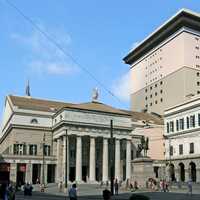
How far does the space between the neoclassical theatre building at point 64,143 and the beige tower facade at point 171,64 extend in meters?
33.2

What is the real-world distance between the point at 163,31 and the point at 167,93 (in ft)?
68.4

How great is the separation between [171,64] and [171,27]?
39.4 ft

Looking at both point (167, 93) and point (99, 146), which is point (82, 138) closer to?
point (99, 146)

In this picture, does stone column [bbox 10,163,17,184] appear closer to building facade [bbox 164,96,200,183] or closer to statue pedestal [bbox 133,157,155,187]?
building facade [bbox 164,96,200,183]

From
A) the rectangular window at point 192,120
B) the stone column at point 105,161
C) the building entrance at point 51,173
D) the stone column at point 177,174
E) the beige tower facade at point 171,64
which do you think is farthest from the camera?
the beige tower facade at point 171,64

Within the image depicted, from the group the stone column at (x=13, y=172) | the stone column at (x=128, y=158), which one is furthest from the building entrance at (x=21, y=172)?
the stone column at (x=128, y=158)

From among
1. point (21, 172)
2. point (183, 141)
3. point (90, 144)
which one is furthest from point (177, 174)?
point (21, 172)

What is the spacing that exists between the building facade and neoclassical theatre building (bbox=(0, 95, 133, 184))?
9163 millimetres

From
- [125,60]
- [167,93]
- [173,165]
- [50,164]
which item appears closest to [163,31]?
[167,93]

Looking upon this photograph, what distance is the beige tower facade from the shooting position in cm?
12319

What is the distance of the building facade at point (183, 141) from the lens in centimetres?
8388

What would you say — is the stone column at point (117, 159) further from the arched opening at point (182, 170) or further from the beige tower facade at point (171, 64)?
the beige tower facade at point (171, 64)

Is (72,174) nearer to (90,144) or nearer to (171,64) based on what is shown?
(90,144)

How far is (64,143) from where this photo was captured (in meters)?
86.2
